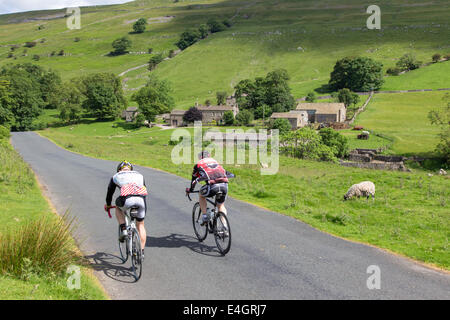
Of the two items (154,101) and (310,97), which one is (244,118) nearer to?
(310,97)

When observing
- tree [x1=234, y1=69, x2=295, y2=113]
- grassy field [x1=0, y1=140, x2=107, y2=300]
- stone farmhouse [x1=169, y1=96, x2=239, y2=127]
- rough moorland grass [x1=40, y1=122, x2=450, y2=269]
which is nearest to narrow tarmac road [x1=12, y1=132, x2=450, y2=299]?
grassy field [x1=0, y1=140, x2=107, y2=300]

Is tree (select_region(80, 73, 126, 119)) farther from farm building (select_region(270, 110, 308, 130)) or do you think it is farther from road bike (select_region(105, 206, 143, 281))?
road bike (select_region(105, 206, 143, 281))

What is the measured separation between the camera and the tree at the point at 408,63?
123 m

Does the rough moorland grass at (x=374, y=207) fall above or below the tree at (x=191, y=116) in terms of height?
below

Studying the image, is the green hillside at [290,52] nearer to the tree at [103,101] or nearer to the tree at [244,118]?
the tree at [103,101]

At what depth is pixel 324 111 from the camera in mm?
94562

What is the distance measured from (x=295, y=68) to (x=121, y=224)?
144 meters

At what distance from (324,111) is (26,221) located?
93.2m

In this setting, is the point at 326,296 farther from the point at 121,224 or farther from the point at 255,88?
the point at 255,88

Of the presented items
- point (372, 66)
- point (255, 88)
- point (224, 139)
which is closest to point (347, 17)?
point (372, 66)

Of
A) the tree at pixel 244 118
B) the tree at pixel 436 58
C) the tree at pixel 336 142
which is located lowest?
the tree at pixel 336 142

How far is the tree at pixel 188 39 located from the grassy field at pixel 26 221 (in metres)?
183

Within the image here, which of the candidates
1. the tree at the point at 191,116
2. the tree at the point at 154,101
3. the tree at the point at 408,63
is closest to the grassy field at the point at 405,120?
the tree at the point at 408,63

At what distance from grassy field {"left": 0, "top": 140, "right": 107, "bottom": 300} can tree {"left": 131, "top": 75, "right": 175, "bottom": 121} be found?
79.3 m
